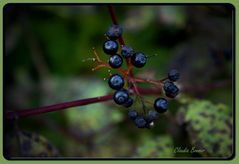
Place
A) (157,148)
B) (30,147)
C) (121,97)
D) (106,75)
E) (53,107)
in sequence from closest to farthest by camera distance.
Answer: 1. (121,97)
2. (53,107)
3. (30,147)
4. (157,148)
5. (106,75)

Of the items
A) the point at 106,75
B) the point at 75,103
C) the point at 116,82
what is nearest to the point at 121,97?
the point at 116,82

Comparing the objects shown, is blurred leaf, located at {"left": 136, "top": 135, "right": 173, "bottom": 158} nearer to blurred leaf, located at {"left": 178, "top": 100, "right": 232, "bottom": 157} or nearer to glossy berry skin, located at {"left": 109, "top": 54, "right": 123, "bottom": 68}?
blurred leaf, located at {"left": 178, "top": 100, "right": 232, "bottom": 157}

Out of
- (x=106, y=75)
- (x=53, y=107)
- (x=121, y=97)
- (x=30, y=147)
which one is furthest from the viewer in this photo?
(x=106, y=75)

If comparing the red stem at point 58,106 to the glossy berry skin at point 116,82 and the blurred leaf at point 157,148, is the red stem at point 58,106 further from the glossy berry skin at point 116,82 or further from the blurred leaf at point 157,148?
the blurred leaf at point 157,148

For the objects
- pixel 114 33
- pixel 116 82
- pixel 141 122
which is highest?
pixel 114 33

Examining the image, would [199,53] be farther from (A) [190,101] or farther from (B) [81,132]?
(B) [81,132]

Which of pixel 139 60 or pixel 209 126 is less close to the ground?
pixel 139 60

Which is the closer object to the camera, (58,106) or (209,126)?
(58,106)

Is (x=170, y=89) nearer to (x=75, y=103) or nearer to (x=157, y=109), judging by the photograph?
(x=157, y=109)
